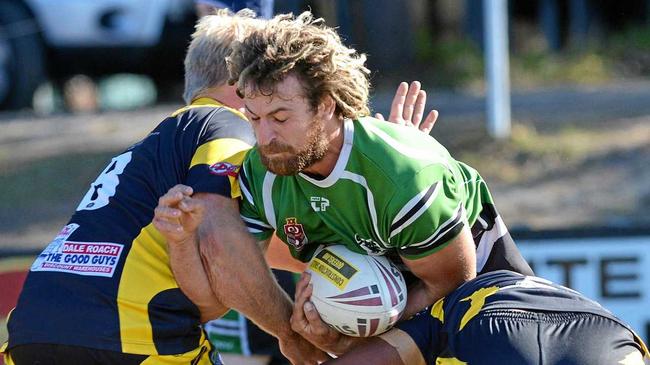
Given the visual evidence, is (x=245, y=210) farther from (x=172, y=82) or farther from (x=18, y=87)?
(x=172, y=82)

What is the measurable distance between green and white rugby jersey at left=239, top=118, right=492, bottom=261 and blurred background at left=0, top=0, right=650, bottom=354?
2.70 metres

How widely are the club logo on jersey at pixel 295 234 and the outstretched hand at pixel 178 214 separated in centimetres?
33

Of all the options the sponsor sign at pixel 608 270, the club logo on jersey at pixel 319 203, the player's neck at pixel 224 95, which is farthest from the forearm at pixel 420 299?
the sponsor sign at pixel 608 270

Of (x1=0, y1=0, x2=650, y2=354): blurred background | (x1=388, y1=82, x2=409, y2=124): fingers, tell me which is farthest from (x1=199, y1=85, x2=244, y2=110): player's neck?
(x1=0, y1=0, x2=650, y2=354): blurred background

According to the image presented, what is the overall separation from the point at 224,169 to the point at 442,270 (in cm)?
76

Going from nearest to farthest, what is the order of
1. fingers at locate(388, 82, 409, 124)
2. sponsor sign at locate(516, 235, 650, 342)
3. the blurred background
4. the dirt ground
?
fingers at locate(388, 82, 409, 124) → sponsor sign at locate(516, 235, 650, 342) → the dirt ground → the blurred background

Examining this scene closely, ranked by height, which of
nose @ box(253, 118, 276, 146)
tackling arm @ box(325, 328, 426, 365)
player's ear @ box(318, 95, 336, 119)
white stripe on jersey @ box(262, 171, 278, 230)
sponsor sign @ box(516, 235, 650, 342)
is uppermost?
→ player's ear @ box(318, 95, 336, 119)

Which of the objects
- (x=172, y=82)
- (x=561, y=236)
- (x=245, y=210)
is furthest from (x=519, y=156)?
(x=245, y=210)

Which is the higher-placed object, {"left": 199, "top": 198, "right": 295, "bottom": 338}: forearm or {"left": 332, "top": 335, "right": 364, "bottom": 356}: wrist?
{"left": 199, "top": 198, "right": 295, "bottom": 338}: forearm

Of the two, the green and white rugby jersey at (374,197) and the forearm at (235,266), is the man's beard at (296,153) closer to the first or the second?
the green and white rugby jersey at (374,197)

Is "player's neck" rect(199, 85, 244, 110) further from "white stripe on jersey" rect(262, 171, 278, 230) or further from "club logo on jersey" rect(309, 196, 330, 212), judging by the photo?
"club logo on jersey" rect(309, 196, 330, 212)

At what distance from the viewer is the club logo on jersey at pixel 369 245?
3.60 m

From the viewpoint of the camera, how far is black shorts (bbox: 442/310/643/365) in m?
3.10

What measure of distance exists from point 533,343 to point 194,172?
3.94ft
